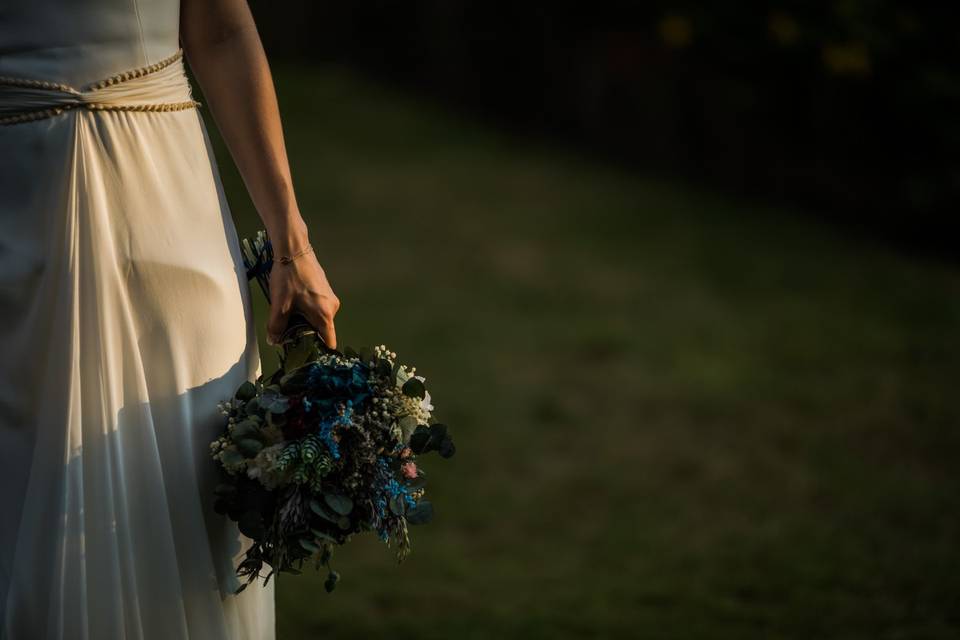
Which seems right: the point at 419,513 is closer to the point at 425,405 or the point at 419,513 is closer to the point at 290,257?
the point at 425,405

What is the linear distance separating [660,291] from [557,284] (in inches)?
27.6

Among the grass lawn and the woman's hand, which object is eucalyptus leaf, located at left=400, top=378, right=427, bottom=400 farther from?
the grass lawn

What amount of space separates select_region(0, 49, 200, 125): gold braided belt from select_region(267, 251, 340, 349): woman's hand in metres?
0.37

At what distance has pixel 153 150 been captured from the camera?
2.03m

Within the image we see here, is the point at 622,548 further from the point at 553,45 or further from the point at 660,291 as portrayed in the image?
the point at 553,45

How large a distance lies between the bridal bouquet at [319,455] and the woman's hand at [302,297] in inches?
3.0

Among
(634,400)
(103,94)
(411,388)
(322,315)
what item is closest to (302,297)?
(322,315)

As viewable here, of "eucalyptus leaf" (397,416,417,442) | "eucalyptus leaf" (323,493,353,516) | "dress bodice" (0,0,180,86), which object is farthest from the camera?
"eucalyptus leaf" (397,416,417,442)

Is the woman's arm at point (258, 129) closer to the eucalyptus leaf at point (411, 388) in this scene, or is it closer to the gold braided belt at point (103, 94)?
the gold braided belt at point (103, 94)

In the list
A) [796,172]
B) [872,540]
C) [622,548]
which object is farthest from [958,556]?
[796,172]

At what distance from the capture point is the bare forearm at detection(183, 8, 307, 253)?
2.14 metres

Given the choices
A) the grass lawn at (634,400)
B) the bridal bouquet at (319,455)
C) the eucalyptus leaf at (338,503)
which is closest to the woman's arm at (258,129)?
the bridal bouquet at (319,455)

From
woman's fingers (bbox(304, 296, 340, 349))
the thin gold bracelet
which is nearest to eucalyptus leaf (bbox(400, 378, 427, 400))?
woman's fingers (bbox(304, 296, 340, 349))

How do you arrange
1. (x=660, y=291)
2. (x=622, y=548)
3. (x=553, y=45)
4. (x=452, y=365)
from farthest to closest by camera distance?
(x=553, y=45) → (x=660, y=291) → (x=452, y=365) → (x=622, y=548)
